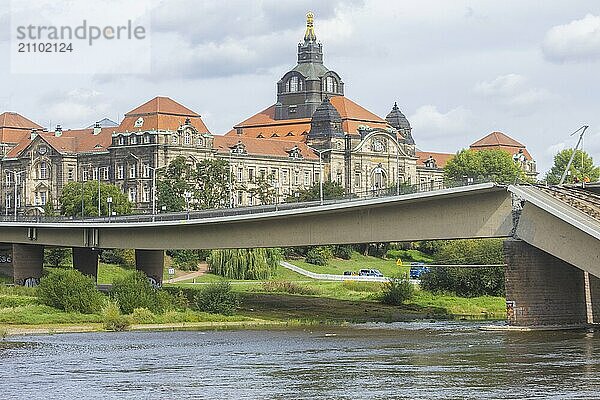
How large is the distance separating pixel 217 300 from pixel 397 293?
1819 cm

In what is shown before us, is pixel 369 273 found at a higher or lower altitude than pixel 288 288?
higher

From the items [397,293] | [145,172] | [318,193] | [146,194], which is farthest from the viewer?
[145,172]

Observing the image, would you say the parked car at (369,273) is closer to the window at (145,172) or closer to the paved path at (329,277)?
the paved path at (329,277)

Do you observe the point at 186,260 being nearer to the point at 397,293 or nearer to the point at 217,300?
the point at 397,293

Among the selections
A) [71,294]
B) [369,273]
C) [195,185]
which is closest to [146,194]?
[195,185]

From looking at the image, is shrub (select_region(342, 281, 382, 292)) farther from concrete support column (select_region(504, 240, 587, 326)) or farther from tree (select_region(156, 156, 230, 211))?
tree (select_region(156, 156, 230, 211))

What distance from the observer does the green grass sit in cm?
14462

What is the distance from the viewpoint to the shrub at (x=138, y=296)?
3529 inches

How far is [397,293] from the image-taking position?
344ft

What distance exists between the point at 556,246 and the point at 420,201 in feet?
34.4

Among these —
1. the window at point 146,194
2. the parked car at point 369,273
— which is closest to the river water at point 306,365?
the parked car at point 369,273

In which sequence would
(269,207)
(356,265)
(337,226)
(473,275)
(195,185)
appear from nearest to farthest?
(337,226)
(269,207)
(473,275)
(356,265)
(195,185)

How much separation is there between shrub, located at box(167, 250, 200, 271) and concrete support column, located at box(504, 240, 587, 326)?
66.0 metres

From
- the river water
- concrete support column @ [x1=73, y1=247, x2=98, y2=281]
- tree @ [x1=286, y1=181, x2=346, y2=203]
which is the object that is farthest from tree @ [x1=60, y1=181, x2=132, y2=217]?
the river water
